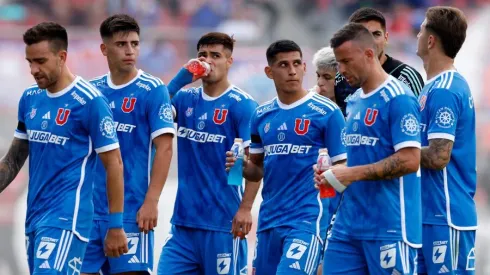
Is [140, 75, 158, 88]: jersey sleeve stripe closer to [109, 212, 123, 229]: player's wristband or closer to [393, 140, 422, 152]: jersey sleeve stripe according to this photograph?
[109, 212, 123, 229]: player's wristband

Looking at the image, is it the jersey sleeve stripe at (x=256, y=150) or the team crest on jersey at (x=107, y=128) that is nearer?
the team crest on jersey at (x=107, y=128)

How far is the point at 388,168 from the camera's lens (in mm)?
7590

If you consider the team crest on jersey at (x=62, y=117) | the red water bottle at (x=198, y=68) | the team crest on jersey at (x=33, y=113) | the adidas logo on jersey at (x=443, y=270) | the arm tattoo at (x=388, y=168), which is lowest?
the adidas logo on jersey at (x=443, y=270)

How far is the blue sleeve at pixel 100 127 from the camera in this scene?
8250 mm

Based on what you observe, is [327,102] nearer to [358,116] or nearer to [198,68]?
[198,68]

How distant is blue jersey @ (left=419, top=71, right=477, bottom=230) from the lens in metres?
8.41

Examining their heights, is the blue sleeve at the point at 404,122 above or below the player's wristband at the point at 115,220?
above

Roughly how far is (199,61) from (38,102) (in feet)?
7.39

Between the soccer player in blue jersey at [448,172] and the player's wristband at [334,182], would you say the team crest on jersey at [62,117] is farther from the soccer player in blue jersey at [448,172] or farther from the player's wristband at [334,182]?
the soccer player in blue jersey at [448,172]

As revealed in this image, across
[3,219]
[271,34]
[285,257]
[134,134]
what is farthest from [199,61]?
[271,34]

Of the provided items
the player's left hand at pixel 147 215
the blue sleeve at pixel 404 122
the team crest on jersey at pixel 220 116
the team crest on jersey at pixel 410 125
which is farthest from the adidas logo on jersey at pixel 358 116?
the team crest on jersey at pixel 220 116

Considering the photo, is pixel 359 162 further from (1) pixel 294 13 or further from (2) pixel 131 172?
(1) pixel 294 13

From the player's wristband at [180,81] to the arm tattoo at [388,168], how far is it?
310 centimetres

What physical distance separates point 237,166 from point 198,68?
1194mm
